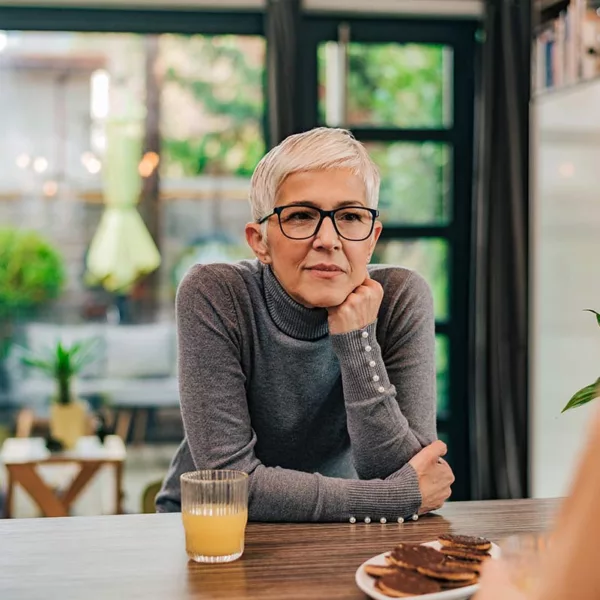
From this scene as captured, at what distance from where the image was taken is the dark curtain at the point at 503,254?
4.21m

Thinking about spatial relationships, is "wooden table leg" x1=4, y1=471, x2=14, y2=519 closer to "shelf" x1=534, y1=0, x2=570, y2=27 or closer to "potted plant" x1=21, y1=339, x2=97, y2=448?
"potted plant" x1=21, y1=339, x2=97, y2=448

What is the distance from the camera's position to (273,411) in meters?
1.84

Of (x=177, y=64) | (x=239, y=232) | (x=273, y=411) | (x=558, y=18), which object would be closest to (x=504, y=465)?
(x=239, y=232)

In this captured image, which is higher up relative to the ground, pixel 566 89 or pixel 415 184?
pixel 566 89

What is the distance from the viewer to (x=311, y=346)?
184cm

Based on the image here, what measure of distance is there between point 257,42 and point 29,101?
3.46ft

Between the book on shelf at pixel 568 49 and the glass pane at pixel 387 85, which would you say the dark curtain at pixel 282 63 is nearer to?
the glass pane at pixel 387 85

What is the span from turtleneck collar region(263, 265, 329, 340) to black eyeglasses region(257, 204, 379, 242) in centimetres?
12

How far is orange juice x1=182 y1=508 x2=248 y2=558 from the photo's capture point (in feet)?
4.31

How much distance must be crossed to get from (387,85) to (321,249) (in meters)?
2.80

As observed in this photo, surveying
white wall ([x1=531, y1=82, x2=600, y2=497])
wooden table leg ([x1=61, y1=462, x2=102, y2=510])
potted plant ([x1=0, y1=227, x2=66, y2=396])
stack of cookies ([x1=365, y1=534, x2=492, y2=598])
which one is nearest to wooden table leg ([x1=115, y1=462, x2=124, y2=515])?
wooden table leg ([x1=61, y1=462, x2=102, y2=510])

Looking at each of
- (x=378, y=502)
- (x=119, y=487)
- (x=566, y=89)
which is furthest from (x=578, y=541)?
(x=119, y=487)

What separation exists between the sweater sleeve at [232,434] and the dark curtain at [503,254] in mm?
2632

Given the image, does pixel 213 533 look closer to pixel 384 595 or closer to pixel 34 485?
pixel 384 595
